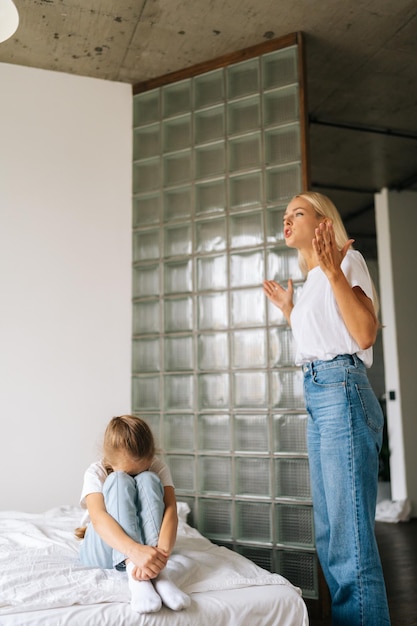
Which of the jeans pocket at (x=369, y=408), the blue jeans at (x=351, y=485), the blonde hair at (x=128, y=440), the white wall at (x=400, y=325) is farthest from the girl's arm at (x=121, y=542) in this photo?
the white wall at (x=400, y=325)

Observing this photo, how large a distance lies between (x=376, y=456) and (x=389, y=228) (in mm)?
3657

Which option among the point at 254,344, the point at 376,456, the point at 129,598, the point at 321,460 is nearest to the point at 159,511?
the point at 129,598

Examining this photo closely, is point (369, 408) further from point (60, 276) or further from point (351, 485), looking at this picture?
point (60, 276)

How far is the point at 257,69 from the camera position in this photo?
3.03m

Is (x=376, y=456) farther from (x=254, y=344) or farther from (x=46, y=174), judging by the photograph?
(x=46, y=174)

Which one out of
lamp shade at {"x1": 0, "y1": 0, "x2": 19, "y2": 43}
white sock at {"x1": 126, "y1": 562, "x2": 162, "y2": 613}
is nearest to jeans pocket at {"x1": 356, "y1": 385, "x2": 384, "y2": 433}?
white sock at {"x1": 126, "y1": 562, "x2": 162, "y2": 613}

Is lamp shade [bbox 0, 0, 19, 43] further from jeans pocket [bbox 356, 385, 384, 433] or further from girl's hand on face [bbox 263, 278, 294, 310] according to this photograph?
jeans pocket [bbox 356, 385, 384, 433]

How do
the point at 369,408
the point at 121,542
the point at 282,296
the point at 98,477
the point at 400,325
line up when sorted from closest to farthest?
the point at 121,542 < the point at 369,408 < the point at 98,477 < the point at 282,296 < the point at 400,325

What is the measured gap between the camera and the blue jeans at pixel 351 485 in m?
1.77

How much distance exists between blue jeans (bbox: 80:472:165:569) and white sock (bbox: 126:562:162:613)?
146 millimetres

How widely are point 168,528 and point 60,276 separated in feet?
5.59

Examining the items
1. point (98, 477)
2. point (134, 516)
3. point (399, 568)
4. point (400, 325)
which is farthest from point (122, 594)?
point (400, 325)

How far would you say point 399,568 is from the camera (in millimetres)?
3188

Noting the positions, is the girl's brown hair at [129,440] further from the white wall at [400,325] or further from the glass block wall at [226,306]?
the white wall at [400,325]
